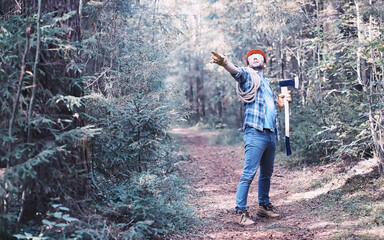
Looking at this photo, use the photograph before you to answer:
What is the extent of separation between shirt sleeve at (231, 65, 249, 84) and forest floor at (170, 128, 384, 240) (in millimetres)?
2073

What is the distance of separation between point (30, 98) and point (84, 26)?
→ 15.6 ft

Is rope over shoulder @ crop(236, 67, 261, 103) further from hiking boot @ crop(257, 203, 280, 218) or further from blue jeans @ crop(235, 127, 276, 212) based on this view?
hiking boot @ crop(257, 203, 280, 218)

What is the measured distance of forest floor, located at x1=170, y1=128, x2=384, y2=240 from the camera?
4434 mm

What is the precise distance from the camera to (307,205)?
19.9ft

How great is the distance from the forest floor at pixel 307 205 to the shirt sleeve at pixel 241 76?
2.07 metres

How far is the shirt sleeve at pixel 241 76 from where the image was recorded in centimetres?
490

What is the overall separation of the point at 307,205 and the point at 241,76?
106 inches

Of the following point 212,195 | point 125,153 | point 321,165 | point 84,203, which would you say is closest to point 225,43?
point 321,165

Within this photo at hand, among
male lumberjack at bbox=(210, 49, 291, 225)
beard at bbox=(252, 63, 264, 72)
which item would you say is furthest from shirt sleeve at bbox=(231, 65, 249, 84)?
beard at bbox=(252, 63, 264, 72)

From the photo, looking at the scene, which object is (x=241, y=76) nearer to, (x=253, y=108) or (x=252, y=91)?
(x=252, y=91)

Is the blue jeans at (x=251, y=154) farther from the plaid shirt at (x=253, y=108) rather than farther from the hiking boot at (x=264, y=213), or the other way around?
the hiking boot at (x=264, y=213)

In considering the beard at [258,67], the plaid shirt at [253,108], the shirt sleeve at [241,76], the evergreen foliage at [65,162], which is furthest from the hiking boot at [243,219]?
the beard at [258,67]

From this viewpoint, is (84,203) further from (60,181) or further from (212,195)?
(212,195)

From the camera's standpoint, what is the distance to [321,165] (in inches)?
368
